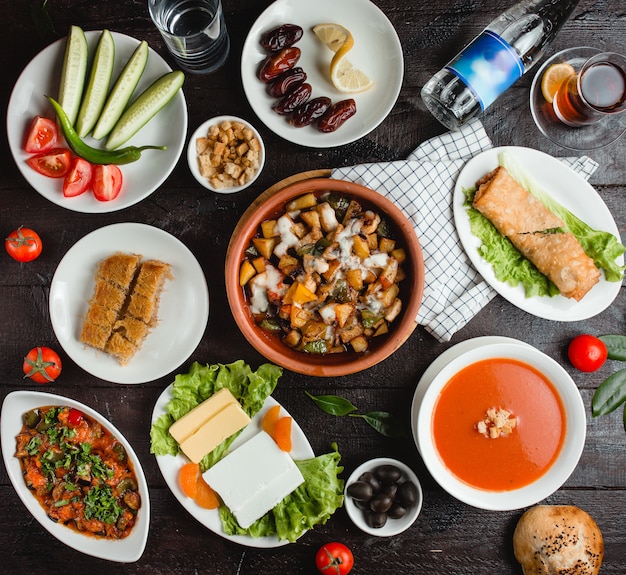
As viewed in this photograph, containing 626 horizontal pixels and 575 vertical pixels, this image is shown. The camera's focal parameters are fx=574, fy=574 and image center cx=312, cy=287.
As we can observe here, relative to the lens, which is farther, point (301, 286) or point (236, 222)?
point (236, 222)

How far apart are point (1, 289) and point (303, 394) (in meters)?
1.67

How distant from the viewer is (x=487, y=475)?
2799 mm

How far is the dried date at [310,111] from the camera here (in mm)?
2742

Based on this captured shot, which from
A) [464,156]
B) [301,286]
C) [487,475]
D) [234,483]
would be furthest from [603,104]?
[234,483]

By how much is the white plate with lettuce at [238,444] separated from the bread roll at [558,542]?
975mm

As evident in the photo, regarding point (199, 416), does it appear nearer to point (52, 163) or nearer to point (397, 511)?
point (397, 511)

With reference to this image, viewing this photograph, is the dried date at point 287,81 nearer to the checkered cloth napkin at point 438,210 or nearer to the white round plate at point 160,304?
the checkered cloth napkin at point 438,210

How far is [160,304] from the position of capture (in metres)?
2.88

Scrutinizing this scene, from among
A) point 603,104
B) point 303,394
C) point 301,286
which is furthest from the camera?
point 303,394

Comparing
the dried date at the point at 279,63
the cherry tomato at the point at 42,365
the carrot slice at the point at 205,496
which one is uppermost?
the dried date at the point at 279,63

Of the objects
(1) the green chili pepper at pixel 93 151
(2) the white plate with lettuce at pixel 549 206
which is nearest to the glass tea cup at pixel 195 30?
(1) the green chili pepper at pixel 93 151

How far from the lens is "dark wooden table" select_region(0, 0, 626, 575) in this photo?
292 cm

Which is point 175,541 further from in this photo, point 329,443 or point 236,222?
point 236,222

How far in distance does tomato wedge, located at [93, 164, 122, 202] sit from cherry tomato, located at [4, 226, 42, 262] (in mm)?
423
